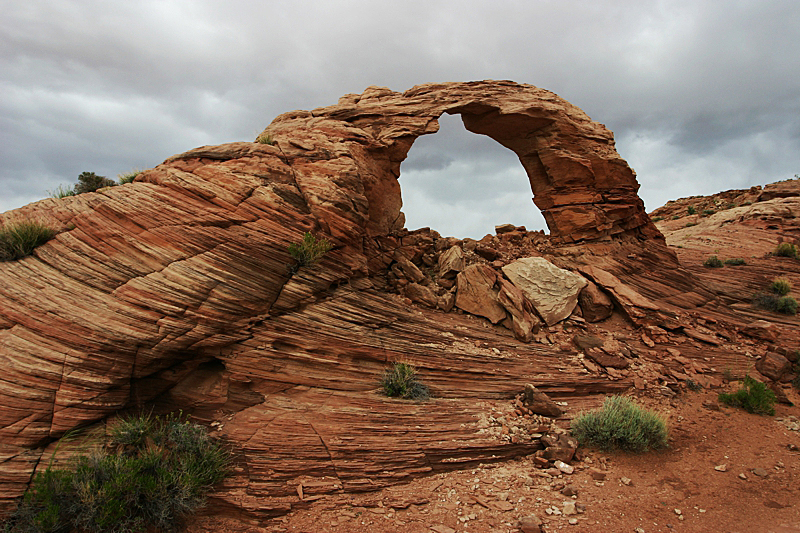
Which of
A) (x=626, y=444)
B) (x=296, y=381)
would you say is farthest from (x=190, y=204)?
(x=626, y=444)

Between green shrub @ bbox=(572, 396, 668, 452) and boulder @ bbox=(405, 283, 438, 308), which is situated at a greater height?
boulder @ bbox=(405, 283, 438, 308)

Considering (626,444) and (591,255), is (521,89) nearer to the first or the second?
(591,255)

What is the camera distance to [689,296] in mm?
13859

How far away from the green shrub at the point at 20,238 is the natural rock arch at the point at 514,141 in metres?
5.82

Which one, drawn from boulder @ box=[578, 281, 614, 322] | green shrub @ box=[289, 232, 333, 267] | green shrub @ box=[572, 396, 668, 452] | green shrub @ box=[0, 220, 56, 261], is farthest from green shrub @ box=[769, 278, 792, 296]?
green shrub @ box=[0, 220, 56, 261]

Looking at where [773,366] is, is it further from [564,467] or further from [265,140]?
[265,140]

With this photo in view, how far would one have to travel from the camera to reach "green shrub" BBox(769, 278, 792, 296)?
47.1 feet

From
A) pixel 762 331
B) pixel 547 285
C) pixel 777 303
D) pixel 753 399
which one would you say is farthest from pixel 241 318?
pixel 777 303

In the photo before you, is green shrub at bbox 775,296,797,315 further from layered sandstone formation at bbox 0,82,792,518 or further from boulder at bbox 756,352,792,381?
boulder at bbox 756,352,792,381

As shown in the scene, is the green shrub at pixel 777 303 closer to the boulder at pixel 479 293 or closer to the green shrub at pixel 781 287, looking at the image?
the green shrub at pixel 781 287

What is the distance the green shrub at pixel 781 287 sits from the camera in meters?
14.4

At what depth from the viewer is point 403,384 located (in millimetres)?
8359

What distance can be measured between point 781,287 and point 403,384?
52.3 ft

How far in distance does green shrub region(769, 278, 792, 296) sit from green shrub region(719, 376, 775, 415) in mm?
7100
